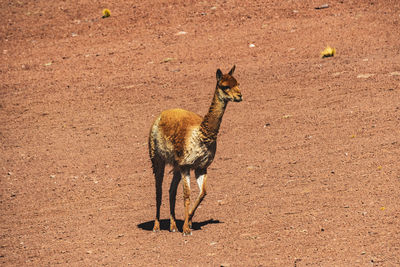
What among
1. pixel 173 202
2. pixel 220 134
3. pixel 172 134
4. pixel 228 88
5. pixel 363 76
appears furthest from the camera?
pixel 363 76

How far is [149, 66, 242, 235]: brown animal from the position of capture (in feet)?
31.6

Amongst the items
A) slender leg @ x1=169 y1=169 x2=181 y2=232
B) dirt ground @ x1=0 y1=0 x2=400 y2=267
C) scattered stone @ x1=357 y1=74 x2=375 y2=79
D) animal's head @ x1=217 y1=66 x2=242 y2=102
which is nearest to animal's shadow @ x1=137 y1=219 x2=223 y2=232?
dirt ground @ x1=0 y1=0 x2=400 y2=267

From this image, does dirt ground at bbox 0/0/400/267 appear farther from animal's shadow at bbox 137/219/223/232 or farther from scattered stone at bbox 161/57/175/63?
scattered stone at bbox 161/57/175/63

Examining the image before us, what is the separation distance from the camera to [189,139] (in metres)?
9.78

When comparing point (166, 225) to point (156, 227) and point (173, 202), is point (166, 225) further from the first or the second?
point (173, 202)

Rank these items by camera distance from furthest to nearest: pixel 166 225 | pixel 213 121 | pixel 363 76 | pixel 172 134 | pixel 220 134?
pixel 363 76
pixel 220 134
pixel 166 225
pixel 172 134
pixel 213 121

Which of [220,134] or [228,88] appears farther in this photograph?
[220,134]

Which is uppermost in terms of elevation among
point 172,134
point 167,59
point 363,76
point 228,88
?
→ point 228,88

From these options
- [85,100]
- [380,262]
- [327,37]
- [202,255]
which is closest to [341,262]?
[380,262]

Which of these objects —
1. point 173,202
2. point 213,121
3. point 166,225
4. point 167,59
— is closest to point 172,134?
point 213,121

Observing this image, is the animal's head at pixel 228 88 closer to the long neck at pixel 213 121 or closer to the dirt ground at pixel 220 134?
the long neck at pixel 213 121

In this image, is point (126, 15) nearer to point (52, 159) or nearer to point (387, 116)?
point (52, 159)

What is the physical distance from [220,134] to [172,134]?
4796mm

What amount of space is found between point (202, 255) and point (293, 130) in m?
5.60
